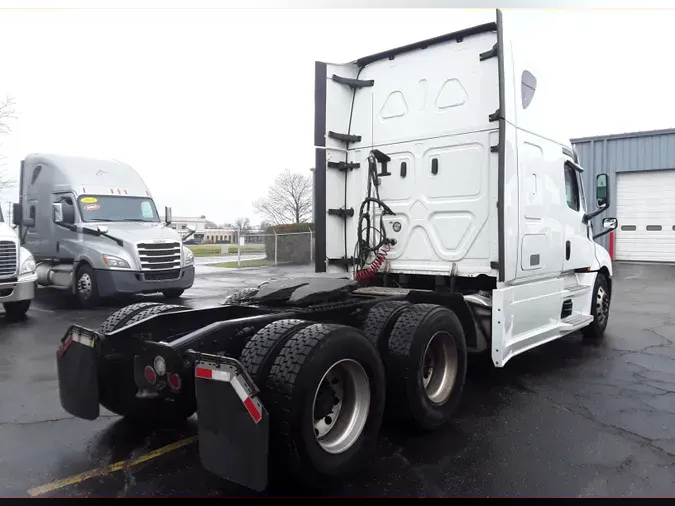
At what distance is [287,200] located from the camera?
42.1 meters

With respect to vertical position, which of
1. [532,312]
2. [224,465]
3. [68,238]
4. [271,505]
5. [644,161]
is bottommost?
[271,505]

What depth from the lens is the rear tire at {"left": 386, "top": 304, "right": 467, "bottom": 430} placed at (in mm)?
4203

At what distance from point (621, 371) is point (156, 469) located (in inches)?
206

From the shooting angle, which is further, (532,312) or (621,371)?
(621,371)

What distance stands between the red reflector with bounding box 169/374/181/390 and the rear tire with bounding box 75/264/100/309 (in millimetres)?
8725

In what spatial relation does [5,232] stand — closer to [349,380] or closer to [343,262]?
[343,262]

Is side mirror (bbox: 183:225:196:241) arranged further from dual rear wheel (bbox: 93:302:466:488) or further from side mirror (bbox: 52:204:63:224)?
dual rear wheel (bbox: 93:302:466:488)

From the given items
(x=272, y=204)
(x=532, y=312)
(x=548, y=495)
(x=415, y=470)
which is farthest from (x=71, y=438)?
(x=272, y=204)

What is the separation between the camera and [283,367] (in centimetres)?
328

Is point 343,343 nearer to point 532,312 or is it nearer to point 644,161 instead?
point 532,312

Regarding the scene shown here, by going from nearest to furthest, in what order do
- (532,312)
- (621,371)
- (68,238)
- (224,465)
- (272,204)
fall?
(224,465) < (532,312) < (621,371) < (68,238) < (272,204)

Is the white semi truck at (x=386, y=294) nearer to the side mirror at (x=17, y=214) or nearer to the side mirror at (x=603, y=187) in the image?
the side mirror at (x=603, y=187)

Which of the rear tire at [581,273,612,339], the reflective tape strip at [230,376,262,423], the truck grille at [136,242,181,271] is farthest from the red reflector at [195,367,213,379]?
the truck grille at [136,242,181,271]

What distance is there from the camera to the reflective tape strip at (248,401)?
2.99 m
